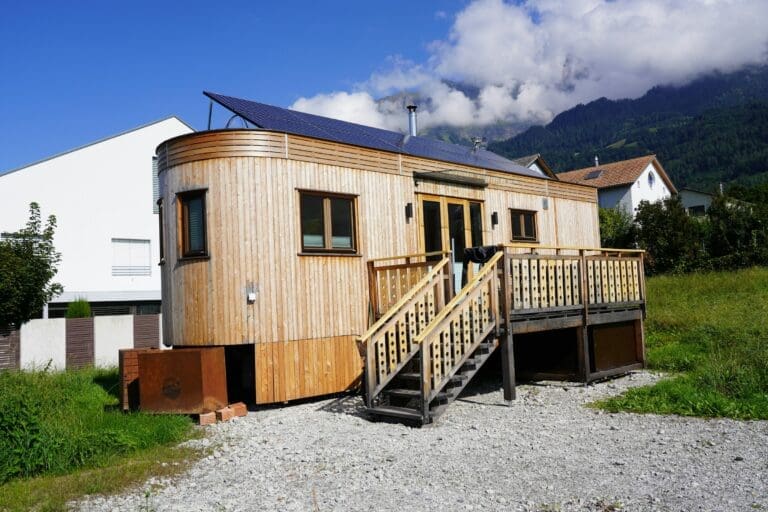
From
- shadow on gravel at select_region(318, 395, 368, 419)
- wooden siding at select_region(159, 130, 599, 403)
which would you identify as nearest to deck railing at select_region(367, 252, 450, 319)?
wooden siding at select_region(159, 130, 599, 403)

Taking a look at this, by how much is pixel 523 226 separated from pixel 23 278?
45.1 ft

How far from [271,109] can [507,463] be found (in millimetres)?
8901

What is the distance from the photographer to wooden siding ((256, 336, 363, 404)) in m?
10.2

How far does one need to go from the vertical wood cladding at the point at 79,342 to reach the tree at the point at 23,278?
3.90 feet

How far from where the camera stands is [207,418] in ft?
31.3

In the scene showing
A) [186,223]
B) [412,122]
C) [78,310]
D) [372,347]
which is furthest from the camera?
[78,310]

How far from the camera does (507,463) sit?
22.1 feet

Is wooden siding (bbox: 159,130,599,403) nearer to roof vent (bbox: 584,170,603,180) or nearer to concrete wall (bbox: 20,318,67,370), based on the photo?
concrete wall (bbox: 20,318,67,370)

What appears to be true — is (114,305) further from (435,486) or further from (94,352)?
(435,486)

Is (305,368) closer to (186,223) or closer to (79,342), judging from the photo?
(186,223)

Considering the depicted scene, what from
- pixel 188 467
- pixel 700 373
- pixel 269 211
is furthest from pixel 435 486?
pixel 700 373

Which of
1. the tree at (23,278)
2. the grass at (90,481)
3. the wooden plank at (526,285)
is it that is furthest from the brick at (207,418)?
the tree at (23,278)

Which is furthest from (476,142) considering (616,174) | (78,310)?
(616,174)

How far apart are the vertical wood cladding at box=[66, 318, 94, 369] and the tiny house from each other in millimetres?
8615
